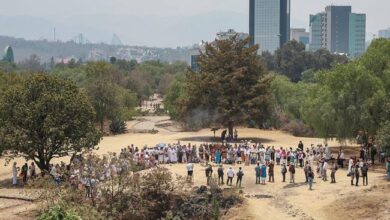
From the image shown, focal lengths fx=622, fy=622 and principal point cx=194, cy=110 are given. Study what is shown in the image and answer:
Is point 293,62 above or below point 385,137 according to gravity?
above

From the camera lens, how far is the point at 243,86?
50094 millimetres

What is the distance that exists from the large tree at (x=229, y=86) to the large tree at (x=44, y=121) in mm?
15940

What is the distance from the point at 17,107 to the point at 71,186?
728cm

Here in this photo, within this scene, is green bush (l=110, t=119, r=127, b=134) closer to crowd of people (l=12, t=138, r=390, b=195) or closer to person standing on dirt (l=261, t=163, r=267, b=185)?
crowd of people (l=12, t=138, r=390, b=195)

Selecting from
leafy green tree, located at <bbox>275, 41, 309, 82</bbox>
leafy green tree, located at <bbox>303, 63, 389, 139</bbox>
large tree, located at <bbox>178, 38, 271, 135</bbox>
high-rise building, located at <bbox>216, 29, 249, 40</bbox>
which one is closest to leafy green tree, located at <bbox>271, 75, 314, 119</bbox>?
high-rise building, located at <bbox>216, 29, 249, 40</bbox>

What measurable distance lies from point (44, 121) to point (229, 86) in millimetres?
19629

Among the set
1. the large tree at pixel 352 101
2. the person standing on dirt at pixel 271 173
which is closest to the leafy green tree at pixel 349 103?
the large tree at pixel 352 101

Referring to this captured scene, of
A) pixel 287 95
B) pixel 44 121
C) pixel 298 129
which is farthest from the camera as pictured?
pixel 287 95

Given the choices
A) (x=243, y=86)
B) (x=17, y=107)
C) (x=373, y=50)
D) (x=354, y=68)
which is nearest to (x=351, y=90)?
(x=354, y=68)

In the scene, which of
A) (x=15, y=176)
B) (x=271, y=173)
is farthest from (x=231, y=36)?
(x=15, y=176)

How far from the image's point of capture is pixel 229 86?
49562 millimetres

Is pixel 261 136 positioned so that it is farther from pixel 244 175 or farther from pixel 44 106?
pixel 44 106

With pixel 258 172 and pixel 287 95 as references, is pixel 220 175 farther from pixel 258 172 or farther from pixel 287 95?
pixel 287 95

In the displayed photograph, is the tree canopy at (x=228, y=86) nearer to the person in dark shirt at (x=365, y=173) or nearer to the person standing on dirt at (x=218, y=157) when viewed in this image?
the person standing on dirt at (x=218, y=157)
